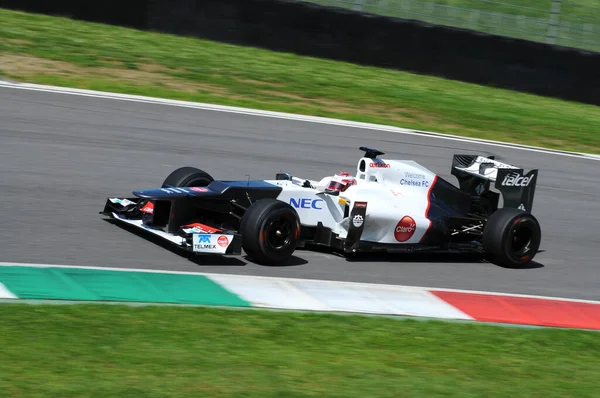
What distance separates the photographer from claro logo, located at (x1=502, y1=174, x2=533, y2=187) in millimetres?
10484

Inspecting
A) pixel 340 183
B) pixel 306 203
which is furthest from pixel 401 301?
pixel 340 183

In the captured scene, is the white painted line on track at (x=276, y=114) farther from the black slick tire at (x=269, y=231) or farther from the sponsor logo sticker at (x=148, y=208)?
the black slick tire at (x=269, y=231)

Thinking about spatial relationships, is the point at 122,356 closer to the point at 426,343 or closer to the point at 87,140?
the point at 426,343

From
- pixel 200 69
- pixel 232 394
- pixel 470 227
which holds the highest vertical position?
pixel 200 69

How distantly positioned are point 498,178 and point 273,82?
884 centimetres

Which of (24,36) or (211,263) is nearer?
(211,263)

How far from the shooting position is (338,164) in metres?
13.9

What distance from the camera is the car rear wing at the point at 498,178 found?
10.5m

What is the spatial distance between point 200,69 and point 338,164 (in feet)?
18.4

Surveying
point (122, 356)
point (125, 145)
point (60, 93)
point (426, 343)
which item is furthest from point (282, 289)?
point (60, 93)

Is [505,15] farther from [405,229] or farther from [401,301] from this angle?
[401,301]

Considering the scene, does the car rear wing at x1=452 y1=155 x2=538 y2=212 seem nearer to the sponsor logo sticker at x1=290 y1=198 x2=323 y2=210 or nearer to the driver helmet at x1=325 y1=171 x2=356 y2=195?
the driver helmet at x1=325 y1=171 x2=356 y2=195

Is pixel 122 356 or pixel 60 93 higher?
pixel 60 93

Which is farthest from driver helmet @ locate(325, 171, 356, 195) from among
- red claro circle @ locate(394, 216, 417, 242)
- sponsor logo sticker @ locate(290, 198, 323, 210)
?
red claro circle @ locate(394, 216, 417, 242)
